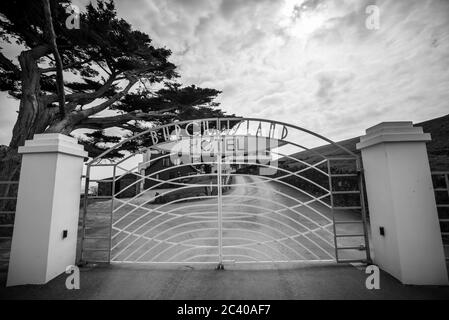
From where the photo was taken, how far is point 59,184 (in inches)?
109

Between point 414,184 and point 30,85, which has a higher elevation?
point 30,85

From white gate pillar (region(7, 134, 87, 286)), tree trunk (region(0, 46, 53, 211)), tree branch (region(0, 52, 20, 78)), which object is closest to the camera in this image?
white gate pillar (region(7, 134, 87, 286))

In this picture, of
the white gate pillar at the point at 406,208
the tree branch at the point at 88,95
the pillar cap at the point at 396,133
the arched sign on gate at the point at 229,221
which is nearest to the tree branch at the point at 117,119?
the tree branch at the point at 88,95

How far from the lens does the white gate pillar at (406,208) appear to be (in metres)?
2.45

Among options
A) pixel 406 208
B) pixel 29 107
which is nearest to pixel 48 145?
pixel 406 208

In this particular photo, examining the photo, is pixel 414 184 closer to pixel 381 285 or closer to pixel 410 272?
pixel 410 272

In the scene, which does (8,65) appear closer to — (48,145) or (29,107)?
(29,107)

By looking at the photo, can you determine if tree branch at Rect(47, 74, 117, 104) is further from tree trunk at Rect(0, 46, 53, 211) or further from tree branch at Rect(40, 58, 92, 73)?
tree branch at Rect(40, 58, 92, 73)

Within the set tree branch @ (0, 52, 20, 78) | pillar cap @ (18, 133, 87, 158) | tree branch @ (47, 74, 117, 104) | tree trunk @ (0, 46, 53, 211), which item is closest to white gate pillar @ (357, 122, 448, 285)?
pillar cap @ (18, 133, 87, 158)

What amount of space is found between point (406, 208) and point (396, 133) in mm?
952

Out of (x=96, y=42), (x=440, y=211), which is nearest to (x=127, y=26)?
(x=96, y=42)

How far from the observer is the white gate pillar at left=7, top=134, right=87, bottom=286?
260 centimetres

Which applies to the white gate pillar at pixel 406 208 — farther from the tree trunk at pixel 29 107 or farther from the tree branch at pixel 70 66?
the tree branch at pixel 70 66
